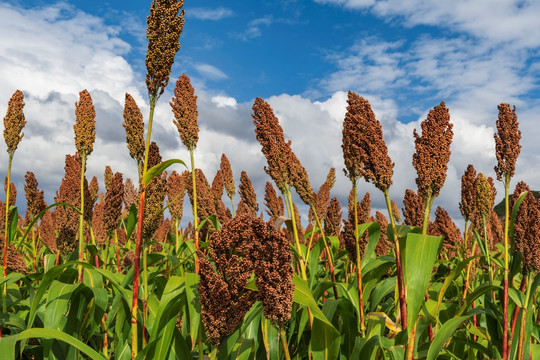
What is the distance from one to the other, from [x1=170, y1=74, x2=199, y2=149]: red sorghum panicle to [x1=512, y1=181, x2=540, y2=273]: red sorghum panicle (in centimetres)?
322

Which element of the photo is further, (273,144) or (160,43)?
(273,144)

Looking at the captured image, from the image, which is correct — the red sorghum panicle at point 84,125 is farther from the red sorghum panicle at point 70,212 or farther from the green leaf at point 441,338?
the green leaf at point 441,338

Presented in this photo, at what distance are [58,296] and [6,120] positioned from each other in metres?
2.64

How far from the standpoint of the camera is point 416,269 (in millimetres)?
2443

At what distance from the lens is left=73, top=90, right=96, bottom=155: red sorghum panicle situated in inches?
178

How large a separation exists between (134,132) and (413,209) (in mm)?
3097

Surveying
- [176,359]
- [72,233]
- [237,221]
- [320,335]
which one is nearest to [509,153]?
[320,335]

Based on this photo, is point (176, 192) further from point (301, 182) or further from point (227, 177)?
point (301, 182)

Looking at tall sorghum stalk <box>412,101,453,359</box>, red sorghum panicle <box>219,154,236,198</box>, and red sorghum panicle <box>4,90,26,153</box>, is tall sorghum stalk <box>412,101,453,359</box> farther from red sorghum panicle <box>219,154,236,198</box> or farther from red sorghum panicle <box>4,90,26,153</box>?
red sorghum panicle <box>219,154,236,198</box>

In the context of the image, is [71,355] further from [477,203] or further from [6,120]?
[477,203]

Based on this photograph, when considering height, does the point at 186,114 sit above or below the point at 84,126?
above

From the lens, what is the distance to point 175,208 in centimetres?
719

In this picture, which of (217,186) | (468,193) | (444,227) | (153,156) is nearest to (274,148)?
(153,156)

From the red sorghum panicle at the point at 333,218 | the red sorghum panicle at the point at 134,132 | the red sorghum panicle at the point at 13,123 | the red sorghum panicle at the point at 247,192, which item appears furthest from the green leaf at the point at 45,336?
the red sorghum panicle at the point at 333,218
